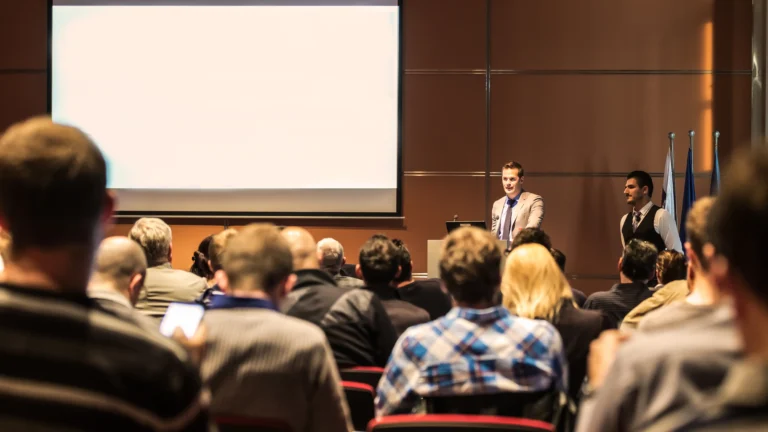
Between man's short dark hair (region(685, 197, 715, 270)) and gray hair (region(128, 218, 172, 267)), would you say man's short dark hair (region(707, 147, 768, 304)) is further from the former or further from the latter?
gray hair (region(128, 218, 172, 267))

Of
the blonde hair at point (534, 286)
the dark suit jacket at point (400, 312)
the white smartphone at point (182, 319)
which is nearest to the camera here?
the white smartphone at point (182, 319)

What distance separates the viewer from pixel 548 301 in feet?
10.1

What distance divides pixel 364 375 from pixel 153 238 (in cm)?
174

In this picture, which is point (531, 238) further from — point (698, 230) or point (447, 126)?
point (447, 126)

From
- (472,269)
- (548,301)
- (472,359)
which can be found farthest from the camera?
(548,301)

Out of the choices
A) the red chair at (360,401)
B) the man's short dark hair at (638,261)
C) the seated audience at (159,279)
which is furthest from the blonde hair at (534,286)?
the seated audience at (159,279)

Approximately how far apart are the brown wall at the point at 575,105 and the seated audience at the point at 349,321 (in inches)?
190

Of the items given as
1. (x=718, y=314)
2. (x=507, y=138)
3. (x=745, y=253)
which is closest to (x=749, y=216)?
(x=745, y=253)

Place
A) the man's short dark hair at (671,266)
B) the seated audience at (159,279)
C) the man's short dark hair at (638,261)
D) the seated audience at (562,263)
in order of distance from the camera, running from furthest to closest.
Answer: the seated audience at (562,263)
the man's short dark hair at (638,261)
the man's short dark hair at (671,266)
the seated audience at (159,279)

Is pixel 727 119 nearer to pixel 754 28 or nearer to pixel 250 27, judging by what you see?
pixel 754 28

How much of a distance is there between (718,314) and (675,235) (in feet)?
20.7

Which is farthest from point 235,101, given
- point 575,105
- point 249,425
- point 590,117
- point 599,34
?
point 249,425

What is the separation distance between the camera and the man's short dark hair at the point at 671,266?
408cm

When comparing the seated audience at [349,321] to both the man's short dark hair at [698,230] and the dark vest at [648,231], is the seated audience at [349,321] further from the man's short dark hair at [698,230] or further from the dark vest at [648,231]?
the dark vest at [648,231]
